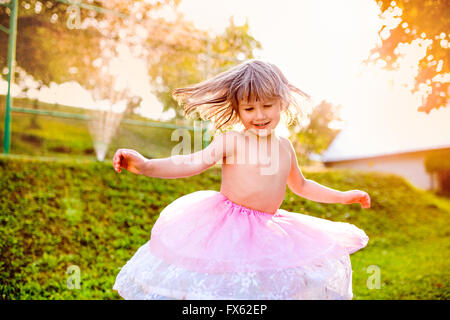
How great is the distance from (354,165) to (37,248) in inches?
624

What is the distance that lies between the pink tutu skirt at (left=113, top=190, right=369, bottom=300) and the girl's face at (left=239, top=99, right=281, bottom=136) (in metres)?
0.38

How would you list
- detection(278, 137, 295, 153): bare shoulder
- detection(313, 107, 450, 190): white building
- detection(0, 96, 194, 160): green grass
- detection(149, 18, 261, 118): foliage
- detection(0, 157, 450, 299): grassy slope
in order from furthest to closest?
detection(313, 107, 450, 190): white building, detection(149, 18, 261, 118): foliage, detection(0, 96, 194, 160): green grass, detection(0, 157, 450, 299): grassy slope, detection(278, 137, 295, 153): bare shoulder

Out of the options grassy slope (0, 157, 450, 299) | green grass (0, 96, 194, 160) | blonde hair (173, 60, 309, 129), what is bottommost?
grassy slope (0, 157, 450, 299)

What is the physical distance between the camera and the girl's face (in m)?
1.74

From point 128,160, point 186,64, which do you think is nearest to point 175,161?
point 128,160

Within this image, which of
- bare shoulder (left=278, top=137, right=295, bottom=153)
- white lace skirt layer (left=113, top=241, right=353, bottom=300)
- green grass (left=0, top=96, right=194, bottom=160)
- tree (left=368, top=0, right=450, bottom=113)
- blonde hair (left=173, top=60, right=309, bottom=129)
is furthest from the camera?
green grass (left=0, top=96, right=194, bottom=160)

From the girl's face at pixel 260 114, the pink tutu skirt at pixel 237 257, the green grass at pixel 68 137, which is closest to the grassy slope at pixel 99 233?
the green grass at pixel 68 137

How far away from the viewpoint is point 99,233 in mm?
4609

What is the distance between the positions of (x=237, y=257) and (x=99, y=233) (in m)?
3.54

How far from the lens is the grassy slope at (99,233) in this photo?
12.7ft

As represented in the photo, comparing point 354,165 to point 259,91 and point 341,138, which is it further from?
point 259,91

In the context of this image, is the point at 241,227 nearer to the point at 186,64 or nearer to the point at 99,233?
the point at 99,233

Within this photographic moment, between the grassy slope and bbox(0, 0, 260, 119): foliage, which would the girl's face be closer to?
the grassy slope

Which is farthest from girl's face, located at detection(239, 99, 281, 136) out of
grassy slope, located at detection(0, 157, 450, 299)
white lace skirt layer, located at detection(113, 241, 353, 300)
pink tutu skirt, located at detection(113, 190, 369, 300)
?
grassy slope, located at detection(0, 157, 450, 299)
